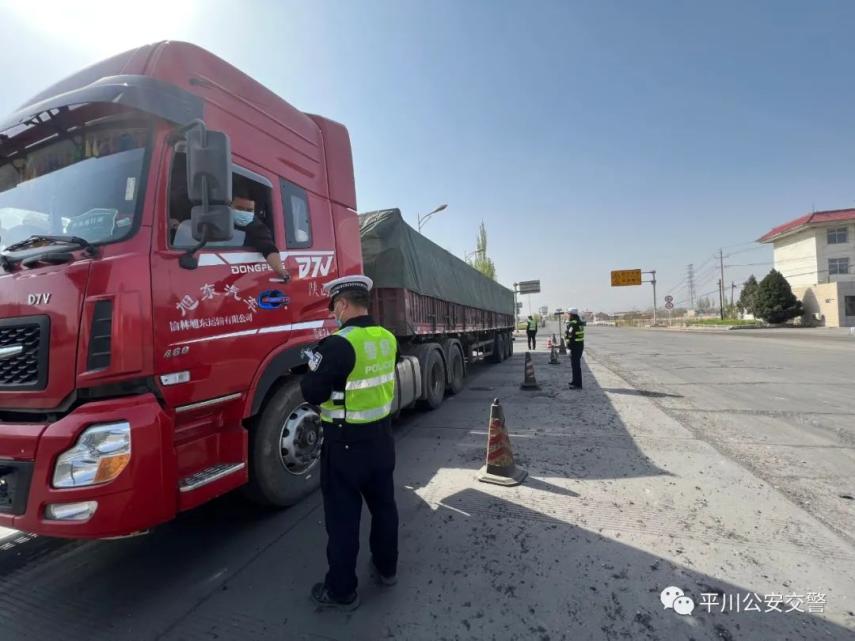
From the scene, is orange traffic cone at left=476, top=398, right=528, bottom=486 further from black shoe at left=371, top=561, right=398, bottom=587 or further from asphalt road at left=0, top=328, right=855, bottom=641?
black shoe at left=371, top=561, right=398, bottom=587

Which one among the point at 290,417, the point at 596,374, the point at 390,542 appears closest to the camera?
the point at 390,542

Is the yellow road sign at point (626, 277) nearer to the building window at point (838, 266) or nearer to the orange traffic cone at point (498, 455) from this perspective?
the building window at point (838, 266)

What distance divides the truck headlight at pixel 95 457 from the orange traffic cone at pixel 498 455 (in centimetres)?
281

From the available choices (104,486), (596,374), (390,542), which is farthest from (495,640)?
(596,374)

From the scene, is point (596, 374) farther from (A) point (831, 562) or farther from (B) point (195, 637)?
(B) point (195, 637)

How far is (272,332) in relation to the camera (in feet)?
10.5

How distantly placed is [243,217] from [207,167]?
0.67 m

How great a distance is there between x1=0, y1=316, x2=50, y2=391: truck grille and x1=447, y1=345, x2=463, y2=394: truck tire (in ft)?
21.5

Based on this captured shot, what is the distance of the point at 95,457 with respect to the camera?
2115mm

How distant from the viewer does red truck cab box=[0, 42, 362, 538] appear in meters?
2.14

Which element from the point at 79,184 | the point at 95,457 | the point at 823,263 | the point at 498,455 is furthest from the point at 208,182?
the point at 823,263

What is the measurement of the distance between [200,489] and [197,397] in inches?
21.3

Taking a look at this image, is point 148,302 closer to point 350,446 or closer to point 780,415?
point 350,446

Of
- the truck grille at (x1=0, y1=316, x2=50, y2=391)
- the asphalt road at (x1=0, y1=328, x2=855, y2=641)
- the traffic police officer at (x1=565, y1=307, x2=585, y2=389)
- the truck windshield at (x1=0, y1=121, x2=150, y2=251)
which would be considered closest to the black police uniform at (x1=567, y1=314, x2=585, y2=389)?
the traffic police officer at (x1=565, y1=307, x2=585, y2=389)
